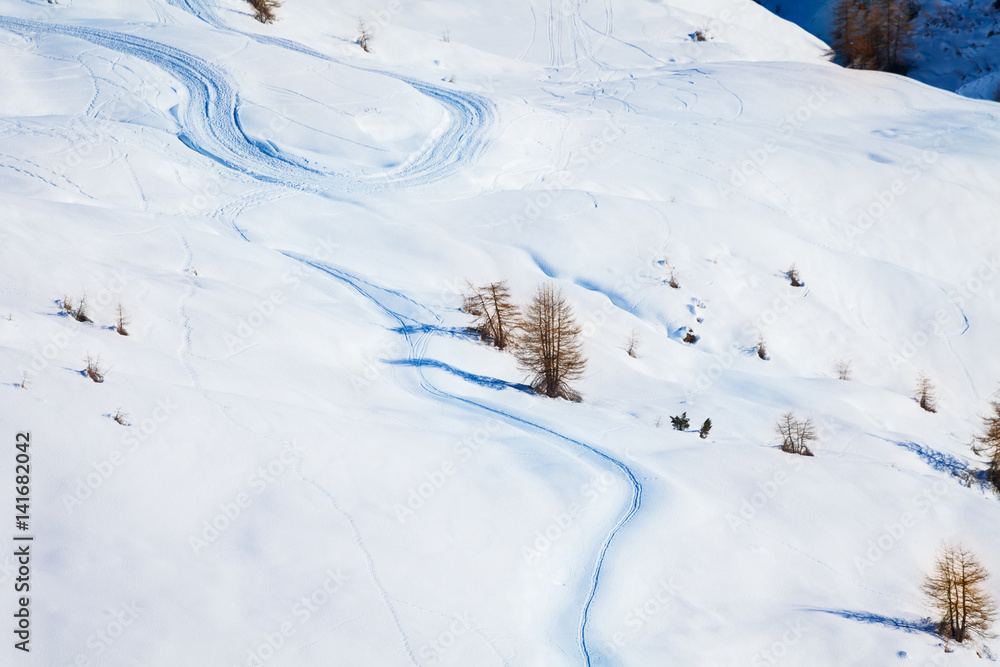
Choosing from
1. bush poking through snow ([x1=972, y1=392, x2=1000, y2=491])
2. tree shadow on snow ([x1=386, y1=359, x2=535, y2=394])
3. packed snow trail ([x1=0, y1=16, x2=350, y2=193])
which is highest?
packed snow trail ([x1=0, y1=16, x2=350, y2=193])

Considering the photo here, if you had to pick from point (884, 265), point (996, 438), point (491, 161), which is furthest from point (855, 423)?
point (491, 161)

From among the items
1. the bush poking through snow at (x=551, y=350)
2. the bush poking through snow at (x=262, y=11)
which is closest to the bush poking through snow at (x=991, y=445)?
the bush poking through snow at (x=551, y=350)

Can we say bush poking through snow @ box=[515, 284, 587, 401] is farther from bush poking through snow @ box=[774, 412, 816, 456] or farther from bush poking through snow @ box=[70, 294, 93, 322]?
bush poking through snow @ box=[70, 294, 93, 322]

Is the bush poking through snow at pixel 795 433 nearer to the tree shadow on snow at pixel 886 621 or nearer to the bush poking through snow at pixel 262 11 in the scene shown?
the tree shadow on snow at pixel 886 621

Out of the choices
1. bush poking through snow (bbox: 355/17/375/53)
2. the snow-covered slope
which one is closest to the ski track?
bush poking through snow (bbox: 355/17/375/53)

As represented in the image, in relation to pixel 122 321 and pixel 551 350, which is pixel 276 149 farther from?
pixel 551 350

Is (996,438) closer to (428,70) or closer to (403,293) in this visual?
(403,293)

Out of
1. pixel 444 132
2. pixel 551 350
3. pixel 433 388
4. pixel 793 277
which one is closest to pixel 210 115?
pixel 444 132
